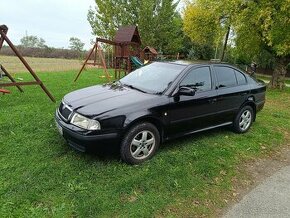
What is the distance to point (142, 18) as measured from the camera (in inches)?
1168

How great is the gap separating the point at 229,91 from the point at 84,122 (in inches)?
123

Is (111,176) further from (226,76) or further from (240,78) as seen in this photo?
(240,78)

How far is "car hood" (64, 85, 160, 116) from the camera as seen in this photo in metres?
4.61

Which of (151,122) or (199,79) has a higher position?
(199,79)

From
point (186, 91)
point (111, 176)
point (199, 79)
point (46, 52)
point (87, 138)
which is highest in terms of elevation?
point (199, 79)

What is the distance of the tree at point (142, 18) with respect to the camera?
1179 inches

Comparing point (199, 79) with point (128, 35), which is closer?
point (199, 79)

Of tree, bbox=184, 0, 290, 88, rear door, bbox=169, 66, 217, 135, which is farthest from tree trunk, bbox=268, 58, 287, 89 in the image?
rear door, bbox=169, 66, 217, 135

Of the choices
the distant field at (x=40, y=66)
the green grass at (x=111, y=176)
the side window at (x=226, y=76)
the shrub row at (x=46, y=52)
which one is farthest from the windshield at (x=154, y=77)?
the shrub row at (x=46, y=52)

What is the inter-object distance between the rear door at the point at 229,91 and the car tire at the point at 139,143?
1697 mm

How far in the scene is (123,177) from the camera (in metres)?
4.41

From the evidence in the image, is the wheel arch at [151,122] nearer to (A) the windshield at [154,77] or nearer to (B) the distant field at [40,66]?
(A) the windshield at [154,77]

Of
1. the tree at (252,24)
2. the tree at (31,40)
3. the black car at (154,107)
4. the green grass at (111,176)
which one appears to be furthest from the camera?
the tree at (31,40)

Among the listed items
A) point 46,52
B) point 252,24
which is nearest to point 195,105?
point 252,24
